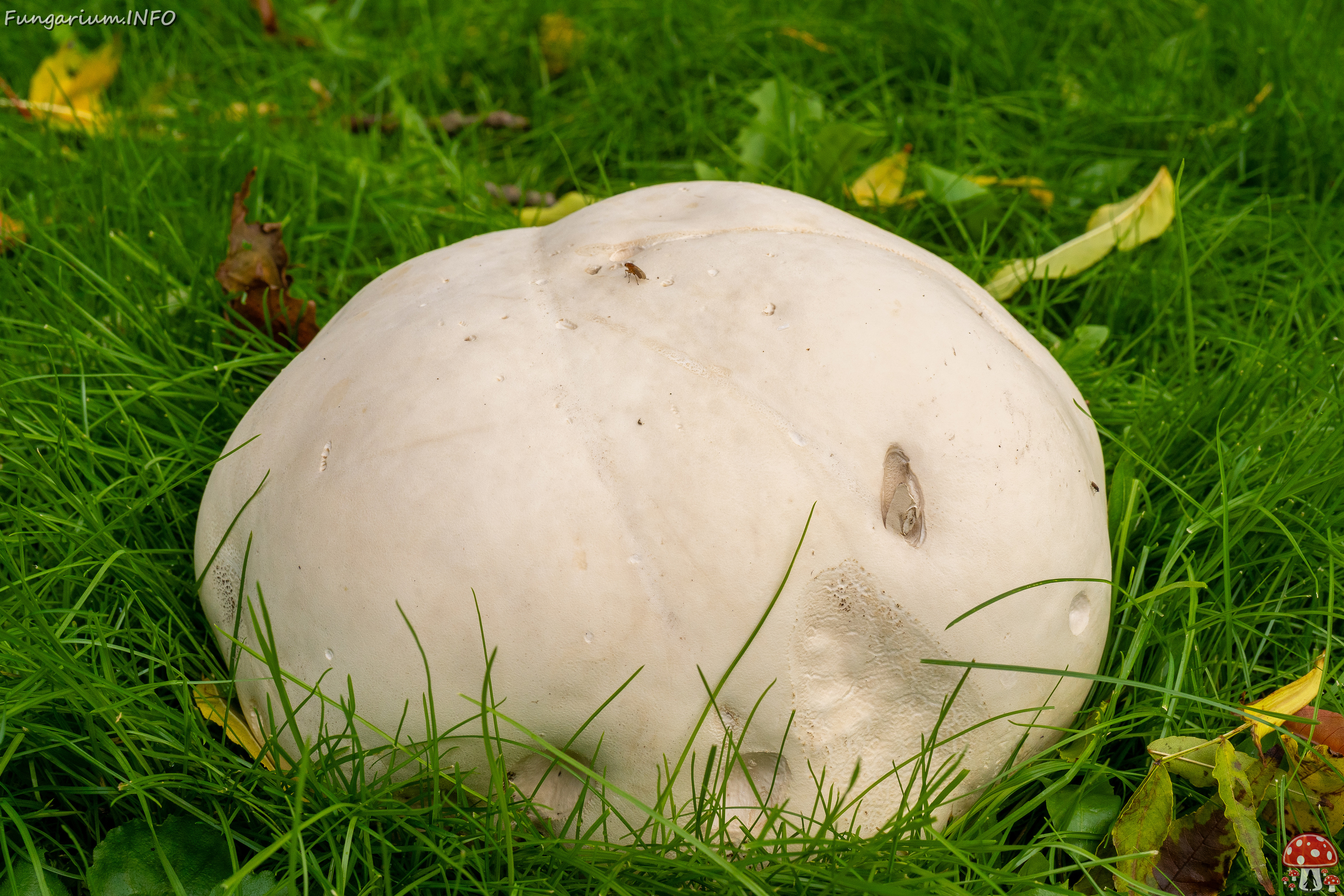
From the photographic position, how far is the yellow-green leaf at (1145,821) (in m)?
1.52

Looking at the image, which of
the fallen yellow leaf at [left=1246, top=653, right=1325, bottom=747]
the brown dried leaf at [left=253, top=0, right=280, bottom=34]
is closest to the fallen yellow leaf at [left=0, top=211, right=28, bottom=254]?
the brown dried leaf at [left=253, top=0, right=280, bottom=34]

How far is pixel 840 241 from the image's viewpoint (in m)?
1.69

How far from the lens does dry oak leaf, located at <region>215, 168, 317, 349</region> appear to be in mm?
2324

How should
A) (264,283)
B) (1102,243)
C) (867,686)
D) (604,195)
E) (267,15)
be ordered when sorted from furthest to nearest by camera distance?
(267,15) < (604,195) < (1102,243) < (264,283) < (867,686)

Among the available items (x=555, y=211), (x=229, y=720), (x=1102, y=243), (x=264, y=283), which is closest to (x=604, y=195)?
(x=555, y=211)

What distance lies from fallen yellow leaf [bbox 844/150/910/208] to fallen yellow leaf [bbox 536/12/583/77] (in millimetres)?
1355

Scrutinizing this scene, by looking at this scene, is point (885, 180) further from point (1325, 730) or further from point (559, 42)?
point (1325, 730)

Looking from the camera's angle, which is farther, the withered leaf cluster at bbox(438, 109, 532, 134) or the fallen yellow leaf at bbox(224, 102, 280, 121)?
the withered leaf cluster at bbox(438, 109, 532, 134)

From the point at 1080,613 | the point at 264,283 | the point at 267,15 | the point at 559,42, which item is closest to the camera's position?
the point at 1080,613

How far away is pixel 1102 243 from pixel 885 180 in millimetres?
594

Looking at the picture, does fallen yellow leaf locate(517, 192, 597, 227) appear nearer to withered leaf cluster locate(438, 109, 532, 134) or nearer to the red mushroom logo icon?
withered leaf cluster locate(438, 109, 532, 134)

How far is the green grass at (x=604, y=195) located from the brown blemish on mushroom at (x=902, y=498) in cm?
38

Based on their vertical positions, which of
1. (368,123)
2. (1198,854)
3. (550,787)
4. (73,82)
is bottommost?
(1198,854)

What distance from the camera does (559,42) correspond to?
361 cm
